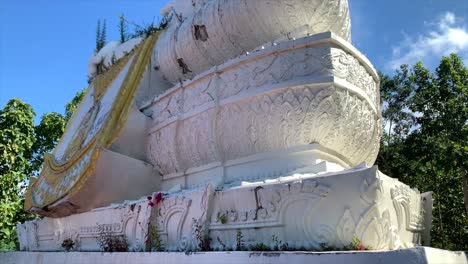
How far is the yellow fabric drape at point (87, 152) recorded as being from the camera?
7445mm

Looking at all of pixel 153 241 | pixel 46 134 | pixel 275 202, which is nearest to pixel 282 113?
pixel 275 202

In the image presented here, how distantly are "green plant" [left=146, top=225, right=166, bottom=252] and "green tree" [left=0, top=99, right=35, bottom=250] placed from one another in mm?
10525

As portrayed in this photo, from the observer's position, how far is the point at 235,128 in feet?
20.0

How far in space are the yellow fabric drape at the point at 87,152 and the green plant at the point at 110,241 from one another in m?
0.99

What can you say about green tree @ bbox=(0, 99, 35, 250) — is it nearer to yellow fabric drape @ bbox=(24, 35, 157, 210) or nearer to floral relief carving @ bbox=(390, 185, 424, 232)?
yellow fabric drape @ bbox=(24, 35, 157, 210)

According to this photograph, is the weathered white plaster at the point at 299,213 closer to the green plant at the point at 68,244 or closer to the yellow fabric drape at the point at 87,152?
the yellow fabric drape at the point at 87,152

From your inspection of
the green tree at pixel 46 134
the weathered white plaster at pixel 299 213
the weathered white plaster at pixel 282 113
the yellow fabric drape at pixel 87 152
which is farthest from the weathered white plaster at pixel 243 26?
the green tree at pixel 46 134

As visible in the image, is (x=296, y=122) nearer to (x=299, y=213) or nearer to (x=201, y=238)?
(x=299, y=213)

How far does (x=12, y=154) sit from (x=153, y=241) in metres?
12.0

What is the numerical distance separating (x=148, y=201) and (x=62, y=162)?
384 centimetres

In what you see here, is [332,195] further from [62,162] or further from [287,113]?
[62,162]

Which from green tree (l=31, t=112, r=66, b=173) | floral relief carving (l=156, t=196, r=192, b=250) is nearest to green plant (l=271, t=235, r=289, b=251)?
floral relief carving (l=156, t=196, r=192, b=250)

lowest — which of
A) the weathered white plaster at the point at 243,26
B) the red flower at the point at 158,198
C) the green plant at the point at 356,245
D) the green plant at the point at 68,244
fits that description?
the green plant at the point at 68,244

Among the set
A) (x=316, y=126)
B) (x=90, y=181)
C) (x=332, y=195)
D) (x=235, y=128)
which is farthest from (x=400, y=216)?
(x=90, y=181)
